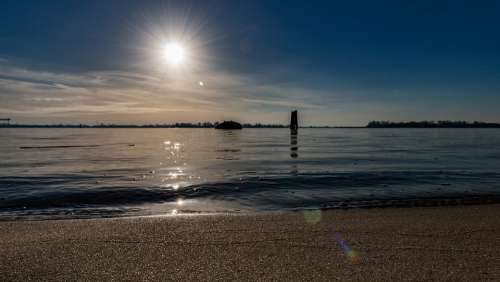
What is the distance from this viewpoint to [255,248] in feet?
16.5

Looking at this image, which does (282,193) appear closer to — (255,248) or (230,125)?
(255,248)

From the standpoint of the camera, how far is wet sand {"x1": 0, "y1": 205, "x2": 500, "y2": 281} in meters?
4.09

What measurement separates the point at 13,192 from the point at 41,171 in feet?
19.8

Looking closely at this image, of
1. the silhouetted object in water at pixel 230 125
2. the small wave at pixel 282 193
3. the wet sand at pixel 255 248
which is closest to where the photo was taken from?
the wet sand at pixel 255 248

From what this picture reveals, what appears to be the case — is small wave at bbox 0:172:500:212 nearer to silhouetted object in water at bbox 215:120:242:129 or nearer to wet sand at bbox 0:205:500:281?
wet sand at bbox 0:205:500:281

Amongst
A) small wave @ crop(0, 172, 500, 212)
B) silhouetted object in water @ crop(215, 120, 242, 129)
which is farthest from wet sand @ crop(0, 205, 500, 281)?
silhouetted object in water @ crop(215, 120, 242, 129)

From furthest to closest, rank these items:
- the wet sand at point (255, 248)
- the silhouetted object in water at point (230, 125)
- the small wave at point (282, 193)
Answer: the silhouetted object in water at point (230, 125), the small wave at point (282, 193), the wet sand at point (255, 248)

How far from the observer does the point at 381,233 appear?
5863 millimetres

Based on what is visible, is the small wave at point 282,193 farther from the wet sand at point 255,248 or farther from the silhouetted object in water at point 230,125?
the silhouetted object in water at point 230,125

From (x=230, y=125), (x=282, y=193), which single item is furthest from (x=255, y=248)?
(x=230, y=125)

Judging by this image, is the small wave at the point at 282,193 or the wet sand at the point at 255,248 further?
the small wave at the point at 282,193

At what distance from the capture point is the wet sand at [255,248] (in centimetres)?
409

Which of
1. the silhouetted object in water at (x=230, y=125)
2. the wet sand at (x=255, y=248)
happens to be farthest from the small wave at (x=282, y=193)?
the silhouetted object in water at (x=230, y=125)

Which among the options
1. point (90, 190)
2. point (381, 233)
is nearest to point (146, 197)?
point (90, 190)
